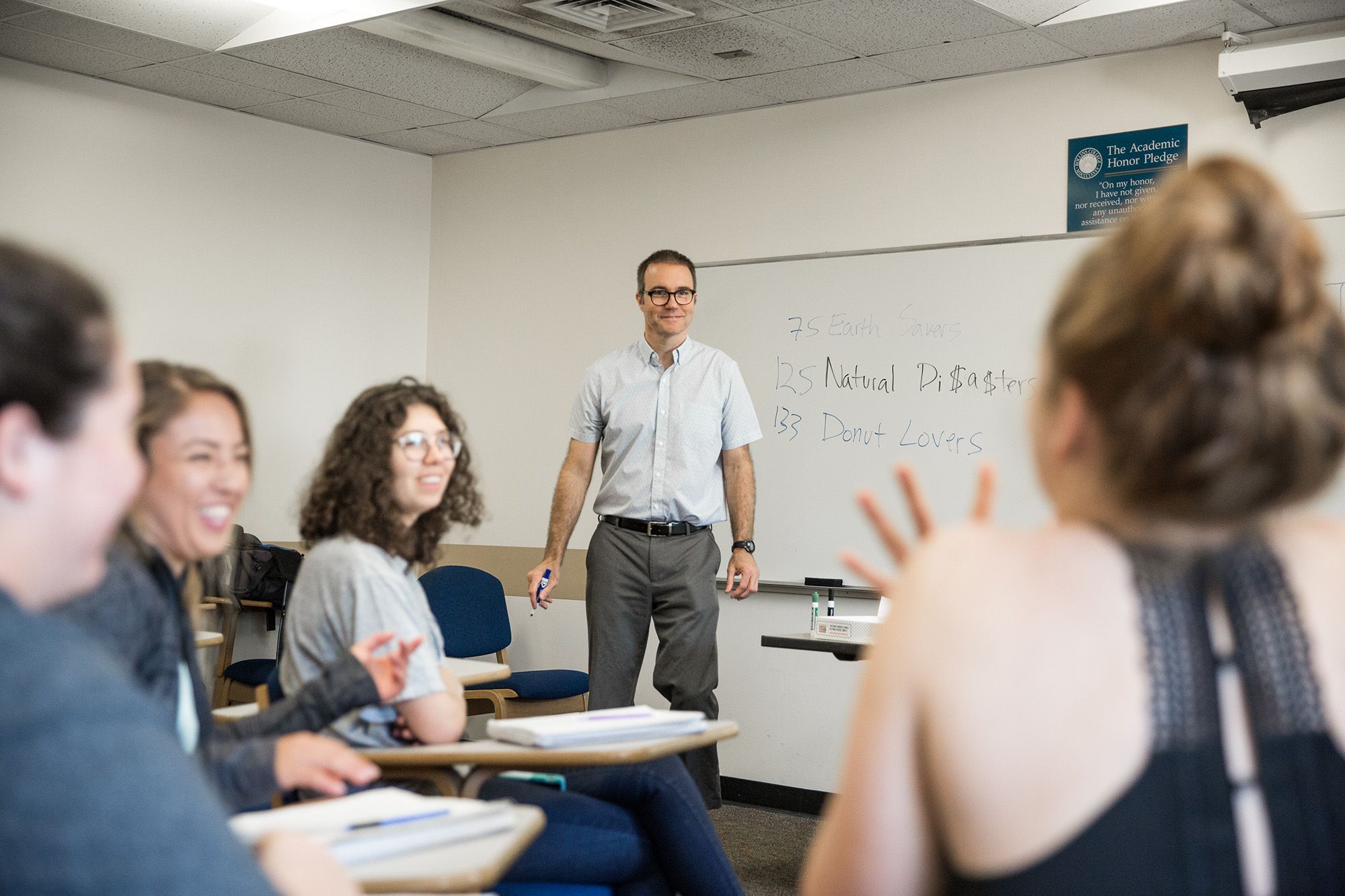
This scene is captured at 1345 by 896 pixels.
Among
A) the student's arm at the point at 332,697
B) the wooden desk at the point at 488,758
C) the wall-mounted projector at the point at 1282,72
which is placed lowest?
the wooden desk at the point at 488,758

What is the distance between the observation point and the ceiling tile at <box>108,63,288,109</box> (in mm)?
4793

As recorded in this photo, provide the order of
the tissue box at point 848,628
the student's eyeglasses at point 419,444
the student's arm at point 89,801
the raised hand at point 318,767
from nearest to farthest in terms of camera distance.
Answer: the student's arm at point 89,801 → the raised hand at point 318,767 → the student's eyeglasses at point 419,444 → the tissue box at point 848,628

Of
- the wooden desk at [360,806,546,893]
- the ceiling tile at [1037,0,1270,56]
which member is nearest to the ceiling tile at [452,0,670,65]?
the ceiling tile at [1037,0,1270,56]

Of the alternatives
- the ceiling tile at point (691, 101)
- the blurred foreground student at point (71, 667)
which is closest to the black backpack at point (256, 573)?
the ceiling tile at point (691, 101)

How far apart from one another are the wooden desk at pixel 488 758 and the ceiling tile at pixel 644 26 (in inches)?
102

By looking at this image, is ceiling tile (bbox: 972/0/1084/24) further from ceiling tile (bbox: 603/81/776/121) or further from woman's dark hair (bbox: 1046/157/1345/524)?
woman's dark hair (bbox: 1046/157/1345/524)

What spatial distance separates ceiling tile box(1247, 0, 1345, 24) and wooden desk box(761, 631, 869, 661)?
2.22 m

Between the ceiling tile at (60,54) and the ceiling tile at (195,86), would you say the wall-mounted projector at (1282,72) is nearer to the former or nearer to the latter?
the ceiling tile at (195,86)

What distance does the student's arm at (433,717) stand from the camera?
7.18 feet

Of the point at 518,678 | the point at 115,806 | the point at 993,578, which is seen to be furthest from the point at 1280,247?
the point at 518,678

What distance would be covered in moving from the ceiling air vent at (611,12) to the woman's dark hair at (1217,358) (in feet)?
11.1

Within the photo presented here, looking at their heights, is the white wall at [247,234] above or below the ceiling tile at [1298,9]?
Answer: below

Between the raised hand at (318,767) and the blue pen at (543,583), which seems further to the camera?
the blue pen at (543,583)

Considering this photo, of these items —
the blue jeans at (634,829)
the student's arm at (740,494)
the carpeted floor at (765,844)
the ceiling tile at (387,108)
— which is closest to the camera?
the blue jeans at (634,829)
